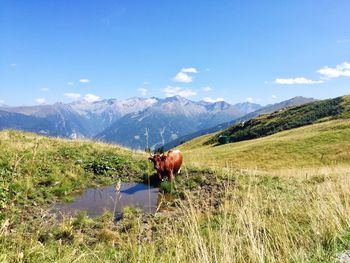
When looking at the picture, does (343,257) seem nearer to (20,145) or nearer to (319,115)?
(20,145)

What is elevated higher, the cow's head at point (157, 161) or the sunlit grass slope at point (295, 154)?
the cow's head at point (157, 161)

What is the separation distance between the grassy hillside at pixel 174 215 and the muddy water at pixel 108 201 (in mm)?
777

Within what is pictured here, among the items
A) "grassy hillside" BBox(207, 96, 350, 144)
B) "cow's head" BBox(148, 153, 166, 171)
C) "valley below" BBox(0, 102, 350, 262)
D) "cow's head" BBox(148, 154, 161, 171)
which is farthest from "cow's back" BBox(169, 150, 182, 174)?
"grassy hillside" BBox(207, 96, 350, 144)

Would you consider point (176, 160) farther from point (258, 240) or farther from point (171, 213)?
point (258, 240)

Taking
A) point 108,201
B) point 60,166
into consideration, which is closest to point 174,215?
point 108,201

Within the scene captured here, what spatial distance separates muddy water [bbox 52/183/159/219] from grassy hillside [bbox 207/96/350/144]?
82726 millimetres

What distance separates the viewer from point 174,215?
562 inches

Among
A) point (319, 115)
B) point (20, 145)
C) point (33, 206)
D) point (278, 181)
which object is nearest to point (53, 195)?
point (33, 206)

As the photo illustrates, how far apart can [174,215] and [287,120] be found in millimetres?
102433

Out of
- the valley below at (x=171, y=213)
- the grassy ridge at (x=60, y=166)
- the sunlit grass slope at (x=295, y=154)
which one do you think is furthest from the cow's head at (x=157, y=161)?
the sunlit grass slope at (x=295, y=154)

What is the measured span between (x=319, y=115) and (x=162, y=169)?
91652mm

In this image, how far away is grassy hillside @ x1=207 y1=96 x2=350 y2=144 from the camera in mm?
100312

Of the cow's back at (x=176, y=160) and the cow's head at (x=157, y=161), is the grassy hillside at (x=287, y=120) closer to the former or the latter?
the cow's back at (x=176, y=160)

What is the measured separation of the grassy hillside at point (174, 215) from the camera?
6.13 meters
